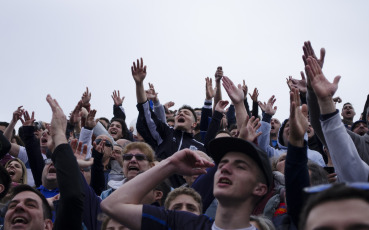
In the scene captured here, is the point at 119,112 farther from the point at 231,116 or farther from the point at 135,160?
the point at 135,160

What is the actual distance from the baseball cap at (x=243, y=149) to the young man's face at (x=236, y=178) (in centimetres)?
4

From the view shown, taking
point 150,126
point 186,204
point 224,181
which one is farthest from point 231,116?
point 224,181

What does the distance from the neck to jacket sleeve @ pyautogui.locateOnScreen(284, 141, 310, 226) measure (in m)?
0.34

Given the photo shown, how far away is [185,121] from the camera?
820 centimetres

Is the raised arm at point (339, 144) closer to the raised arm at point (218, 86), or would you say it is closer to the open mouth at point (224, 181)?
the open mouth at point (224, 181)

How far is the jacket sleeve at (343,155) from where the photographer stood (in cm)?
370

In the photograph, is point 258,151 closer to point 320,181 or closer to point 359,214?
point 320,181

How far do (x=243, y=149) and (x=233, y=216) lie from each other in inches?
20.7

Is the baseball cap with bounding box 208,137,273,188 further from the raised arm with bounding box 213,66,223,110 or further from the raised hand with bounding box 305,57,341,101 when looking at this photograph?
the raised arm with bounding box 213,66,223,110

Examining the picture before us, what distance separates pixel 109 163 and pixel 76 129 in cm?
201

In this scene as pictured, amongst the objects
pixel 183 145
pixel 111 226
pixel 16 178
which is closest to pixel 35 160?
pixel 16 178

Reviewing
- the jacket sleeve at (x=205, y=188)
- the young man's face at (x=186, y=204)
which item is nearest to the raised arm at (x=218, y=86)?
the jacket sleeve at (x=205, y=188)

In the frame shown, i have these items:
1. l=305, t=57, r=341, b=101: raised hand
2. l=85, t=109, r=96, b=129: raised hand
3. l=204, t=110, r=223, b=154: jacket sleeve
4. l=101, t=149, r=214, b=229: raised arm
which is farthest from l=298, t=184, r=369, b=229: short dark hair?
A: l=85, t=109, r=96, b=129: raised hand

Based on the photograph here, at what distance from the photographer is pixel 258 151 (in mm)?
3574
